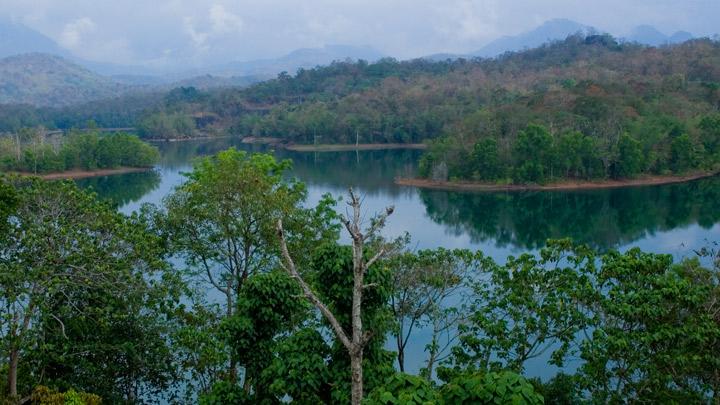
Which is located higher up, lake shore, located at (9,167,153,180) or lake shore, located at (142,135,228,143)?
lake shore, located at (142,135,228,143)

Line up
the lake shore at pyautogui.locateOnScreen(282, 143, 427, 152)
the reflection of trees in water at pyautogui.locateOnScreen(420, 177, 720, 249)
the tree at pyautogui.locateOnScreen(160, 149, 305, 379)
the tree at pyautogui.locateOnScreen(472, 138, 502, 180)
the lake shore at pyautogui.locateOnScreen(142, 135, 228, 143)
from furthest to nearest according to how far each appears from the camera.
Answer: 1. the lake shore at pyautogui.locateOnScreen(142, 135, 228, 143)
2. the lake shore at pyautogui.locateOnScreen(282, 143, 427, 152)
3. the tree at pyautogui.locateOnScreen(472, 138, 502, 180)
4. the reflection of trees in water at pyautogui.locateOnScreen(420, 177, 720, 249)
5. the tree at pyautogui.locateOnScreen(160, 149, 305, 379)

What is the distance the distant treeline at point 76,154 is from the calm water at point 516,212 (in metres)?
3.33

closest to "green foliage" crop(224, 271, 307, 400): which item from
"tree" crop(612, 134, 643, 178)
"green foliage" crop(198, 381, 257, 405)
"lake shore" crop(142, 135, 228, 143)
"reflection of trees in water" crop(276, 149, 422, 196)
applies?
"green foliage" crop(198, 381, 257, 405)

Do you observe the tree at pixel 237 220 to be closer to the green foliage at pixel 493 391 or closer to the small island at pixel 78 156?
the green foliage at pixel 493 391

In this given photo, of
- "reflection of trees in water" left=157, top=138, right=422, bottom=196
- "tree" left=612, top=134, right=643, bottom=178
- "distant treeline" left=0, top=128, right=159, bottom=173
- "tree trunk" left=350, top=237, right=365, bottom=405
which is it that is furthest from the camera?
"distant treeline" left=0, top=128, right=159, bottom=173

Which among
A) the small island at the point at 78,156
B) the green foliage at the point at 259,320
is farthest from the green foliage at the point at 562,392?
the small island at the point at 78,156

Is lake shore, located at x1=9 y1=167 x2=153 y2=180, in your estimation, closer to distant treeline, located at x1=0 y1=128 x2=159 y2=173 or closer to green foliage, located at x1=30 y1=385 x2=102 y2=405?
distant treeline, located at x1=0 y1=128 x2=159 y2=173

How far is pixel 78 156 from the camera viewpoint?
53844mm

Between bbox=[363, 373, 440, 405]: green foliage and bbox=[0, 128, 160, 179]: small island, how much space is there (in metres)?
48.8

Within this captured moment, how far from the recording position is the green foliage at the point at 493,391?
5.61m

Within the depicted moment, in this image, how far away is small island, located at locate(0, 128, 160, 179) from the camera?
165 feet

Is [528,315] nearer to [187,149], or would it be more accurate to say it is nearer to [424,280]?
[424,280]

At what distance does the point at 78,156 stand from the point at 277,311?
5034 cm

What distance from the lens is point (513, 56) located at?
11881cm
